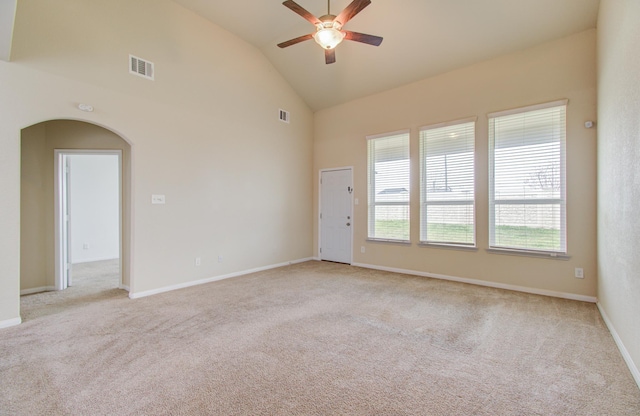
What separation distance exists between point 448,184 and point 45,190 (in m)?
6.49

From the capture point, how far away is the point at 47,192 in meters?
4.47

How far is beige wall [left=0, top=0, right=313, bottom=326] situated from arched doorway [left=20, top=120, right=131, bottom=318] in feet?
2.06

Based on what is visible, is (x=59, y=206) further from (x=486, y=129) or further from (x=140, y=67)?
(x=486, y=129)

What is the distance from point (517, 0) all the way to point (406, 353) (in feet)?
14.8

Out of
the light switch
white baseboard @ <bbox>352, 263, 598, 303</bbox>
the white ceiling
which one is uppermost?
the white ceiling

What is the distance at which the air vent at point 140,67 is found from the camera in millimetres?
4023

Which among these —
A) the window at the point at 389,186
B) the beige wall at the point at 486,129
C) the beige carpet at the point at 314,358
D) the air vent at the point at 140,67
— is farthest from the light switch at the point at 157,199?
the window at the point at 389,186

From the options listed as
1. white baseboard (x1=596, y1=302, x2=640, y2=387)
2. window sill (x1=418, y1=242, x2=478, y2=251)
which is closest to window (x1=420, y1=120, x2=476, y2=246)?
window sill (x1=418, y1=242, x2=478, y2=251)

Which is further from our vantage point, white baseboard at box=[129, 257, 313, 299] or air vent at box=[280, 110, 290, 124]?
air vent at box=[280, 110, 290, 124]

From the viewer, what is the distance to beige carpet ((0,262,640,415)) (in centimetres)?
189

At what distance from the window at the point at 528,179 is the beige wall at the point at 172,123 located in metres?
3.91

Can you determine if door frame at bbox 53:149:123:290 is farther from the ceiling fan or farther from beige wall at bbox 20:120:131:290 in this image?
the ceiling fan

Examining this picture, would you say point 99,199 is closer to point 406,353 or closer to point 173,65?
point 173,65

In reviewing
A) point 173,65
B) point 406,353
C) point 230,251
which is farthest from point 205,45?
point 406,353
